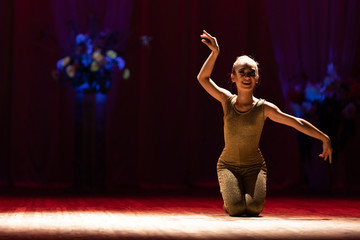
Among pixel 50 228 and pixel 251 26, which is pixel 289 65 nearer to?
pixel 251 26

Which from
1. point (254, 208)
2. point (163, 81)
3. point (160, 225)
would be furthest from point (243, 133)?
point (163, 81)

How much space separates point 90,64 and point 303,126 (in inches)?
89.1

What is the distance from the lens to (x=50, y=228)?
2.67 meters

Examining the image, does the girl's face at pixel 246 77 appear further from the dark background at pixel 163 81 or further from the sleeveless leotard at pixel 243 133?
the dark background at pixel 163 81

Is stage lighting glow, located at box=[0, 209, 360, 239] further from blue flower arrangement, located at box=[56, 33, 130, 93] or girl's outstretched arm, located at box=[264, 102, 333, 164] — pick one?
blue flower arrangement, located at box=[56, 33, 130, 93]

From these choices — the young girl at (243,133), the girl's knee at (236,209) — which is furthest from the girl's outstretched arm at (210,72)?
the girl's knee at (236,209)

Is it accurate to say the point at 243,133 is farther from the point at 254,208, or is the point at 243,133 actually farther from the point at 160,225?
the point at 160,225

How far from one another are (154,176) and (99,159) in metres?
1.01

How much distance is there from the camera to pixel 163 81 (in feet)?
19.8

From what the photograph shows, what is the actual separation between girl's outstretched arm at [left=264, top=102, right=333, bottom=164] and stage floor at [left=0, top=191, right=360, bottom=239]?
1.22 feet

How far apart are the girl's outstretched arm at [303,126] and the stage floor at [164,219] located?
14.6 inches

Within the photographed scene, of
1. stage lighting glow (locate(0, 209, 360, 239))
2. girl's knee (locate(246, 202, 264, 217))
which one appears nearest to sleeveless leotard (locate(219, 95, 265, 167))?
girl's knee (locate(246, 202, 264, 217))

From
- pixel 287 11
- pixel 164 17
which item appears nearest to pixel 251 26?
pixel 287 11

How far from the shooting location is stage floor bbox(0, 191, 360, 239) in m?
2.50
